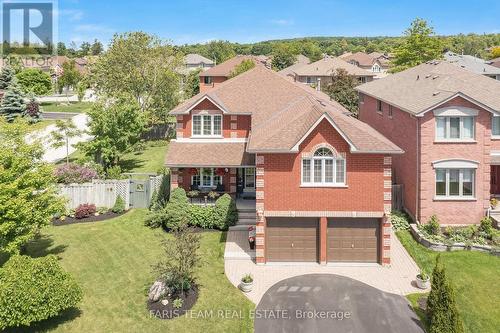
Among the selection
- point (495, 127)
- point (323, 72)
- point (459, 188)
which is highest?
point (323, 72)

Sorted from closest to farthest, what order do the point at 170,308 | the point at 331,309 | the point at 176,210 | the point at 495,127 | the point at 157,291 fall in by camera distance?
the point at 170,308, the point at 331,309, the point at 157,291, the point at 176,210, the point at 495,127

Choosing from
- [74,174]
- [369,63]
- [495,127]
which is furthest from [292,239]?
[369,63]

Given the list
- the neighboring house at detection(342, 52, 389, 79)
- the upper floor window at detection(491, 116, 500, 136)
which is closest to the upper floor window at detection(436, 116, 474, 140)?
the upper floor window at detection(491, 116, 500, 136)

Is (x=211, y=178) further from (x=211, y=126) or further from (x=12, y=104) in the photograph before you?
(x=12, y=104)

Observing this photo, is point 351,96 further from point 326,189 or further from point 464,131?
point 326,189

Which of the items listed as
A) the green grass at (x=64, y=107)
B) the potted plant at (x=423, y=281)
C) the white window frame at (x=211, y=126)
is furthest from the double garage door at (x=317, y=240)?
the green grass at (x=64, y=107)

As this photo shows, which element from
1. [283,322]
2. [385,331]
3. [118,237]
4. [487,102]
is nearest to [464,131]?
[487,102]

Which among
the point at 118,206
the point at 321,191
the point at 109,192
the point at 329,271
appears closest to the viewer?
the point at 329,271

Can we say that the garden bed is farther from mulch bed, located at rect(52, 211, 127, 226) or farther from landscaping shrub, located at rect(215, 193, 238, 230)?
mulch bed, located at rect(52, 211, 127, 226)
